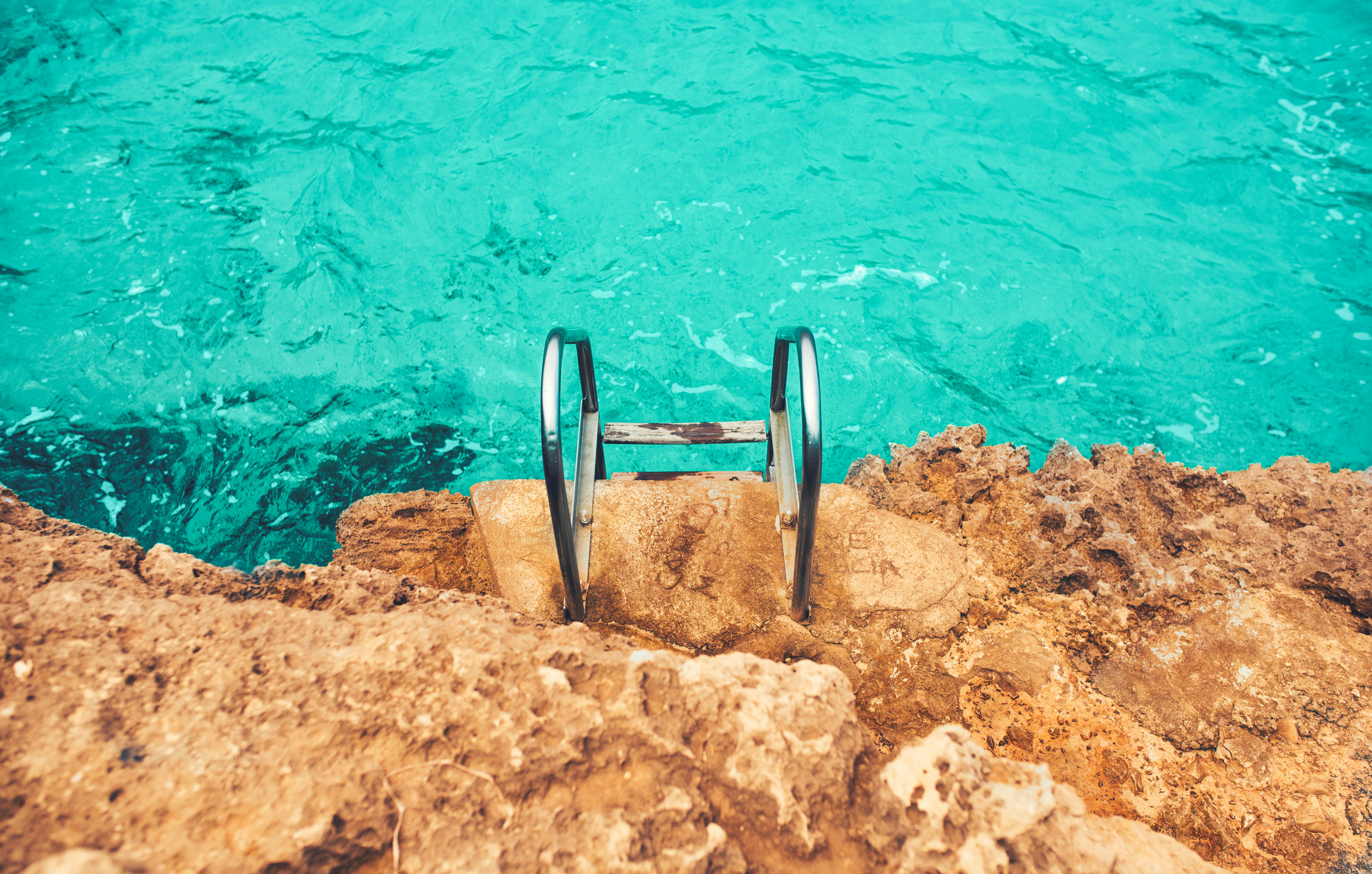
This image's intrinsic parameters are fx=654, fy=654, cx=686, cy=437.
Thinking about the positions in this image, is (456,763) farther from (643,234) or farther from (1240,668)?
(643,234)

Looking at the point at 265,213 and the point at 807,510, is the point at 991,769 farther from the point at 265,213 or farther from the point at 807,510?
the point at 265,213

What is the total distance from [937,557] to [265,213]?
6087 mm

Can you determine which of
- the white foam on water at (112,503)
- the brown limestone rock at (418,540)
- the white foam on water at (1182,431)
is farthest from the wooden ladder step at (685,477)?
the white foam on water at (1182,431)

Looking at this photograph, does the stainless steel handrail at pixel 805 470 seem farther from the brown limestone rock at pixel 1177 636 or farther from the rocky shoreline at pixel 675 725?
the brown limestone rock at pixel 1177 636

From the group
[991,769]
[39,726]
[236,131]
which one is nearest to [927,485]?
[991,769]

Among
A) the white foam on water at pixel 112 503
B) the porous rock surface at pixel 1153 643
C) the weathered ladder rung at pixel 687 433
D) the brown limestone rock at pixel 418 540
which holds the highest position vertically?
the weathered ladder rung at pixel 687 433

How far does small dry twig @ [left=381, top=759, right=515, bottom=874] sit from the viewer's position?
1243mm

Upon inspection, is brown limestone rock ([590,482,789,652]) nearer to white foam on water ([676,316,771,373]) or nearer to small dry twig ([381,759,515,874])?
small dry twig ([381,759,515,874])

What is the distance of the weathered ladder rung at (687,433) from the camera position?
9.84 ft

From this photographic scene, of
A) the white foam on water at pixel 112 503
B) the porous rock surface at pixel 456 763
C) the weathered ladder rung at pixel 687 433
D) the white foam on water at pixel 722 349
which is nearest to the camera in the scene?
the porous rock surface at pixel 456 763

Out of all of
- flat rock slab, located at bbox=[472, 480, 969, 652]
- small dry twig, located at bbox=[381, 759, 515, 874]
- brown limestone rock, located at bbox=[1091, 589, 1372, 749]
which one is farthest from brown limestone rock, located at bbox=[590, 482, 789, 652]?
brown limestone rock, located at bbox=[1091, 589, 1372, 749]

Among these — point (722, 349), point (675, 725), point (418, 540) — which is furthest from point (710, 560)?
point (722, 349)

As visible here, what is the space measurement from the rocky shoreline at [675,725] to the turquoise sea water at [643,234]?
8.75 feet

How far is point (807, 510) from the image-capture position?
6.63 ft
